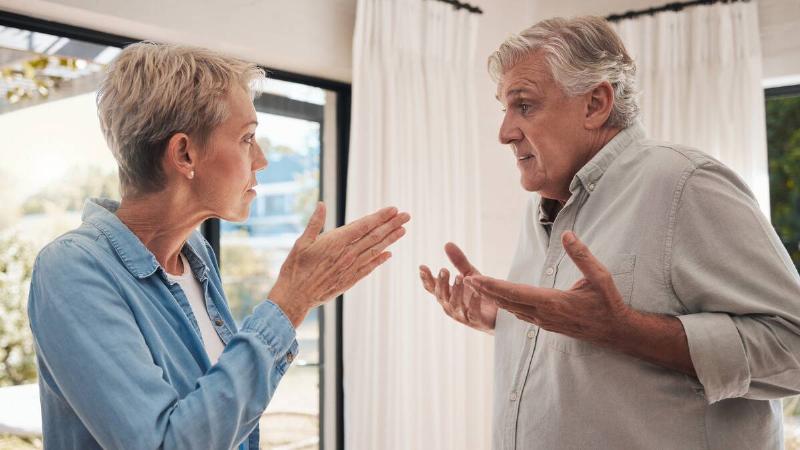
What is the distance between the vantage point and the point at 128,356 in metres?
1.06

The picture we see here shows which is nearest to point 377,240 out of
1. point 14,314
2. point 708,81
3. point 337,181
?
point 14,314

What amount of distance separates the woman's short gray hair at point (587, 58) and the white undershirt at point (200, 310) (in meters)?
0.87

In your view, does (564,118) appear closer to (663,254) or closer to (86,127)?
(663,254)

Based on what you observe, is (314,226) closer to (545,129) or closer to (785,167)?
(545,129)

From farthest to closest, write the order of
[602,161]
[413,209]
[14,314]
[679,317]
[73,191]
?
[413,209] < [73,191] < [14,314] < [602,161] < [679,317]

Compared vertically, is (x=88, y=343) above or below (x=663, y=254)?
below

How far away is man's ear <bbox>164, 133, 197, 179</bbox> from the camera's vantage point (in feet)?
4.09

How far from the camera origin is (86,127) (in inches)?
94.9

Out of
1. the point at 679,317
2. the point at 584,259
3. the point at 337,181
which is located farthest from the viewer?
the point at 337,181

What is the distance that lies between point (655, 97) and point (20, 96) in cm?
267

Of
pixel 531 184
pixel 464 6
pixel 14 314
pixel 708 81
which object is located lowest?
pixel 14 314

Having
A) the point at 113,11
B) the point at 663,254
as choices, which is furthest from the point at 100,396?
the point at 113,11

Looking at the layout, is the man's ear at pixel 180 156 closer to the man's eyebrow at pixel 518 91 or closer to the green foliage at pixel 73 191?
the man's eyebrow at pixel 518 91

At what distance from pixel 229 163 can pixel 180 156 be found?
9 centimetres
